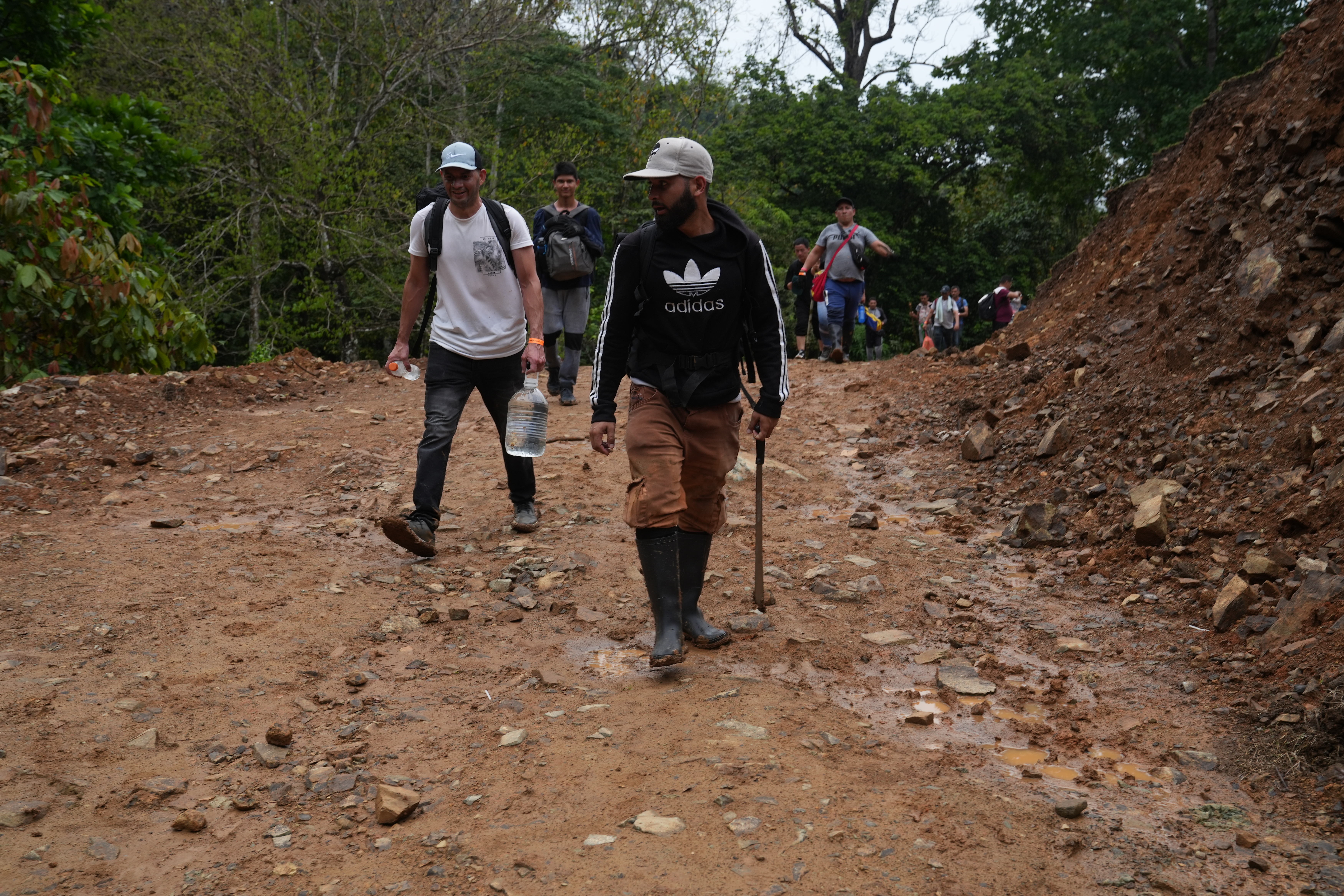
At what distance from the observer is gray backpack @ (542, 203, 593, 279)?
26.8ft

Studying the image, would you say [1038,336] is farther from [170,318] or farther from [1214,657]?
[170,318]

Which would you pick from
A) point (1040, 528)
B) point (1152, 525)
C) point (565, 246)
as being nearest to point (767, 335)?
point (1152, 525)

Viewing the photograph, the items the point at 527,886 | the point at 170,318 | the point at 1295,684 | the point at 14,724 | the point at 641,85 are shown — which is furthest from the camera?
the point at 641,85

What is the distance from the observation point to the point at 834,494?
7.46m

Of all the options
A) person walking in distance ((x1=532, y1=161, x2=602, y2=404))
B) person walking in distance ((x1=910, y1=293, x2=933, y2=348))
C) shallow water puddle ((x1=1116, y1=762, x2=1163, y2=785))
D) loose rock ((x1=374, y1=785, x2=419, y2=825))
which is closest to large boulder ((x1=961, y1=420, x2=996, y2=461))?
person walking in distance ((x1=532, y1=161, x2=602, y2=404))

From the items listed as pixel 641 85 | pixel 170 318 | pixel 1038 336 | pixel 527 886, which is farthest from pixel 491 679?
pixel 641 85

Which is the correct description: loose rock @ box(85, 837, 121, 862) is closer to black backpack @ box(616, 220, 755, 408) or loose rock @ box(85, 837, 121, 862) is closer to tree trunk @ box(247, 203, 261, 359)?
black backpack @ box(616, 220, 755, 408)

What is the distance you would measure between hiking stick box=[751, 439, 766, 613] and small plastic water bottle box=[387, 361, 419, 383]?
188cm

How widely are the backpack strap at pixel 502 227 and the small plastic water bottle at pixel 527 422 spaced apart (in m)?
0.69

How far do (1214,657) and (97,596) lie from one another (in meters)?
4.71

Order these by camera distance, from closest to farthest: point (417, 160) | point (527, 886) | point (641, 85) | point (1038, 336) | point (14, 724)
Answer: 1. point (527, 886)
2. point (14, 724)
3. point (1038, 336)
4. point (417, 160)
5. point (641, 85)

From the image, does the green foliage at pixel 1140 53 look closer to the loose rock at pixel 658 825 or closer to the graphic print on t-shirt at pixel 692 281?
the graphic print on t-shirt at pixel 692 281

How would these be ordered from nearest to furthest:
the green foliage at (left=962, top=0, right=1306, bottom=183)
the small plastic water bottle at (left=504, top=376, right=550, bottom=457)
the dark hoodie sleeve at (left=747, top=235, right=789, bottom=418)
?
1. the dark hoodie sleeve at (left=747, top=235, right=789, bottom=418)
2. the small plastic water bottle at (left=504, top=376, right=550, bottom=457)
3. the green foliage at (left=962, top=0, right=1306, bottom=183)

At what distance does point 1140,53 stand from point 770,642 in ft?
83.5
